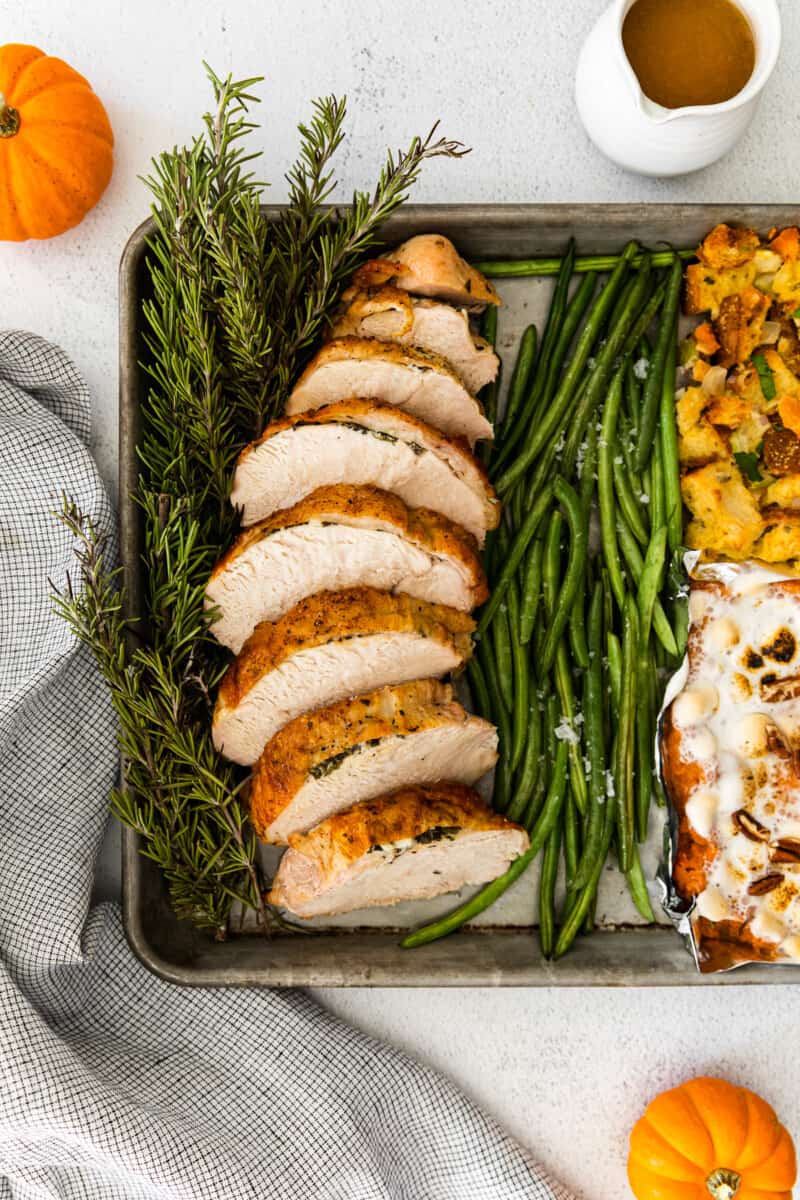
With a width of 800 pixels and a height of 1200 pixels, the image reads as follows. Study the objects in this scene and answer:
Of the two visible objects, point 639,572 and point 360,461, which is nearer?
point 360,461

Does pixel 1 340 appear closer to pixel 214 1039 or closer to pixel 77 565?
pixel 77 565

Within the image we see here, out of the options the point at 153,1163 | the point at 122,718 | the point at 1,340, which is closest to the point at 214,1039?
the point at 153,1163

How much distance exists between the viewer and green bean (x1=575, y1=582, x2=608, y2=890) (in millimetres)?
2373

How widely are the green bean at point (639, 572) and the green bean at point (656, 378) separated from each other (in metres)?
0.16

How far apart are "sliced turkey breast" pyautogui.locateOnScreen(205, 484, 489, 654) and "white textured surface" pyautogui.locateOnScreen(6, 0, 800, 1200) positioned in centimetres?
56

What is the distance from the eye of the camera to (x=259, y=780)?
85.6 inches

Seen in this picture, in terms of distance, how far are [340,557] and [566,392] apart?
2.20 ft

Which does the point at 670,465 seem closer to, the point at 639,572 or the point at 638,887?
the point at 639,572

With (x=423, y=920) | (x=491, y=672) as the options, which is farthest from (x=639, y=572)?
(x=423, y=920)

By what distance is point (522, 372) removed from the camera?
239cm

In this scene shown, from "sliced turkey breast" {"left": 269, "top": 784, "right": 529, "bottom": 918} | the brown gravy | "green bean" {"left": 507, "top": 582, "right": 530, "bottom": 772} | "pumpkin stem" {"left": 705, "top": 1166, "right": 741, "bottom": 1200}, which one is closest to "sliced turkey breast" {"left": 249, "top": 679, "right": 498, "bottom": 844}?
"sliced turkey breast" {"left": 269, "top": 784, "right": 529, "bottom": 918}

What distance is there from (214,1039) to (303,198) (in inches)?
73.2

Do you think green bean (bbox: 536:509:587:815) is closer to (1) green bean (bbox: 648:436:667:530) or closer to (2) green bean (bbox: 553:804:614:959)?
(2) green bean (bbox: 553:804:614:959)

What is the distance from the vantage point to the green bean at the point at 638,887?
2.39 meters
